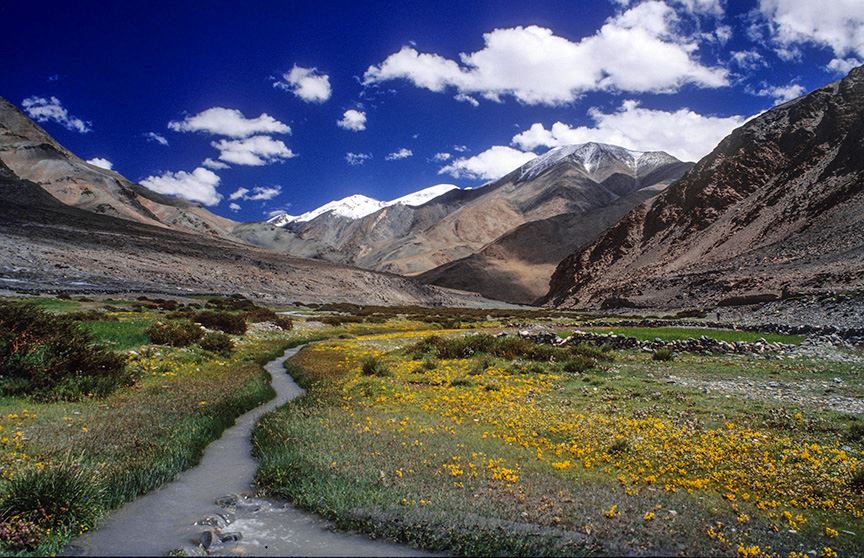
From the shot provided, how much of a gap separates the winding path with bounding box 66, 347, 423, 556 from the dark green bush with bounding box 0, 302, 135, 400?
22.6 ft

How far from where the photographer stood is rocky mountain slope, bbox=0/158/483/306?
7806 cm

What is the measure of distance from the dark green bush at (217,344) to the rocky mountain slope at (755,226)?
62.5 meters

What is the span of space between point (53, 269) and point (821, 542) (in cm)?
9728

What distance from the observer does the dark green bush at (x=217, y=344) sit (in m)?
26.1

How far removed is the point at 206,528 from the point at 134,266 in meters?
101

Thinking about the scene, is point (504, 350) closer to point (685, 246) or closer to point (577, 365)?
point (577, 365)

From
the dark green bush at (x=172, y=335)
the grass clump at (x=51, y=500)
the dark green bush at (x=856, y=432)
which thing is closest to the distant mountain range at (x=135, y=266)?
the dark green bush at (x=172, y=335)

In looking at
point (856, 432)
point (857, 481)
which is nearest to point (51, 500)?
point (857, 481)

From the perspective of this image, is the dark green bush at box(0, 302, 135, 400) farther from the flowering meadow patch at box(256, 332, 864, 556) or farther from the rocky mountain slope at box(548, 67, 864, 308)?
the rocky mountain slope at box(548, 67, 864, 308)

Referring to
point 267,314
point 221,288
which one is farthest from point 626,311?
point 221,288

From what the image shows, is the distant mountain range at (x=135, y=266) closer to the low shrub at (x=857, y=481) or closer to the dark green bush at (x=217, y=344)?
the dark green bush at (x=217, y=344)

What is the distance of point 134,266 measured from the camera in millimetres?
93250

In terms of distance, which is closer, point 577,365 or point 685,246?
point 577,365

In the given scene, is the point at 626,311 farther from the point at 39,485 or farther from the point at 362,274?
the point at 39,485
